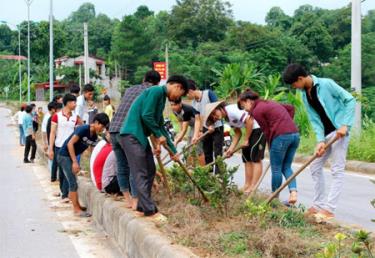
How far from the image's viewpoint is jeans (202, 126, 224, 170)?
28.6ft

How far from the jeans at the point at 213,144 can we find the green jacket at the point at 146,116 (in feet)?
8.13

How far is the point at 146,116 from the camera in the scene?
6.01m

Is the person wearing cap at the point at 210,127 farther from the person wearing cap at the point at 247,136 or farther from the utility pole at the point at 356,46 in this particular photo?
the utility pole at the point at 356,46

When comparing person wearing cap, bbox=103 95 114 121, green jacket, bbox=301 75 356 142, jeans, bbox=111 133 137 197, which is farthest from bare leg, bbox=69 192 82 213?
person wearing cap, bbox=103 95 114 121

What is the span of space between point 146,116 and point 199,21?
191ft

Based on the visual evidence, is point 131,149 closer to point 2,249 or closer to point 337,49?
point 2,249

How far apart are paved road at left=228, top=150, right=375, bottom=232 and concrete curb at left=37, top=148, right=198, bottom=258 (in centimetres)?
255

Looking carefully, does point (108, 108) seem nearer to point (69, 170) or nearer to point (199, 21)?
point (69, 170)

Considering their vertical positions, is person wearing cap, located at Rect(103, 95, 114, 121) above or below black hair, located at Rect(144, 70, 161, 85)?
below

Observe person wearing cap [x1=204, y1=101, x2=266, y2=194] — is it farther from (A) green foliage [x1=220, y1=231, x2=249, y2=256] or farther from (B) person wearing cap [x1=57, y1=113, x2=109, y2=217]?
(A) green foliage [x1=220, y1=231, x2=249, y2=256]

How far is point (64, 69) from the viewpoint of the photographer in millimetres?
63750

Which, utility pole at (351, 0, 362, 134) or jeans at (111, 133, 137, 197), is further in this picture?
utility pole at (351, 0, 362, 134)

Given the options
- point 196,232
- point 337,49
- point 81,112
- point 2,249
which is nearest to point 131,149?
point 196,232

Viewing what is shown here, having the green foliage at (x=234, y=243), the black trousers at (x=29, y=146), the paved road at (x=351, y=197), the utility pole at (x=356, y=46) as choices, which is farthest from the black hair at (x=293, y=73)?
the black trousers at (x=29, y=146)
